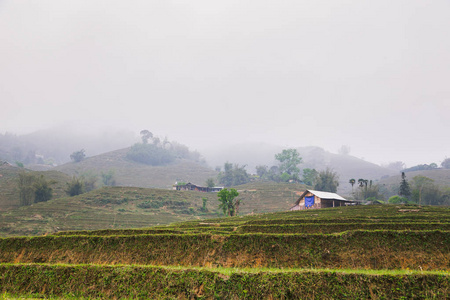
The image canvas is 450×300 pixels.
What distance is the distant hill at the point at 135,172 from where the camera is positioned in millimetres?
148625

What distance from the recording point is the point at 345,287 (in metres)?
8.33

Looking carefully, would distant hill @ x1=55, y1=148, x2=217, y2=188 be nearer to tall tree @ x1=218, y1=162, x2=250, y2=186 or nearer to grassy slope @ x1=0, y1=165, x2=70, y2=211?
tall tree @ x1=218, y1=162, x2=250, y2=186

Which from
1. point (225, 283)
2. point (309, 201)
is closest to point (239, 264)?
point (225, 283)

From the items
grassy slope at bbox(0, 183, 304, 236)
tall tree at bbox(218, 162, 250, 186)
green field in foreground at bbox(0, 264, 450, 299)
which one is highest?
tall tree at bbox(218, 162, 250, 186)

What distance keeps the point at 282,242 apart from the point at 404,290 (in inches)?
325

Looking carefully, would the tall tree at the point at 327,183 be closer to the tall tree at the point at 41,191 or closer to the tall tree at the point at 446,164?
the tall tree at the point at 41,191

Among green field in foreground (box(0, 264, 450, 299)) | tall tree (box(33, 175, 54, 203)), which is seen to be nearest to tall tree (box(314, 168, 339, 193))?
tall tree (box(33, 175, 54, 203))

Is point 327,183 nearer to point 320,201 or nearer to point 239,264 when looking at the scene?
point 320,201

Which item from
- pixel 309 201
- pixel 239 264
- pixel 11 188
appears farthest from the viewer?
pixel 11 188

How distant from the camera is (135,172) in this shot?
6506 inches

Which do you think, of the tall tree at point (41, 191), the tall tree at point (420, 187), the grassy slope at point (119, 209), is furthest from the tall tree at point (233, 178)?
the tall tree at point (41, 191)

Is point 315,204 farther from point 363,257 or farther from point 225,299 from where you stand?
point 225,299

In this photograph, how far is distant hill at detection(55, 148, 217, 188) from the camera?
149 m

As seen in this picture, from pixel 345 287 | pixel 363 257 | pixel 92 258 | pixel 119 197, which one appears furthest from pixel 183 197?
pixel 345 287
